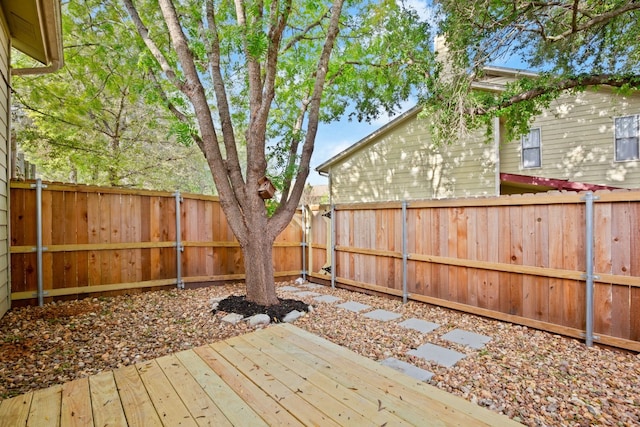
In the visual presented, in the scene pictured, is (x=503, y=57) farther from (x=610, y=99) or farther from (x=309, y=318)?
(x=309, y=318)

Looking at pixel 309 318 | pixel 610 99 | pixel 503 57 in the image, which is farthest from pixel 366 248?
pixel 610 99

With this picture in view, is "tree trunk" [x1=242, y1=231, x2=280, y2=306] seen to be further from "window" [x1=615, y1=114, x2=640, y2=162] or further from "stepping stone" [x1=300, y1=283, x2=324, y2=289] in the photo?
"window" [x1=615, y1=114, x2=640, y2=162]

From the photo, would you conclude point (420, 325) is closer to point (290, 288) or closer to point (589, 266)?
point (589, 266)

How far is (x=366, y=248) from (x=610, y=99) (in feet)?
21.6

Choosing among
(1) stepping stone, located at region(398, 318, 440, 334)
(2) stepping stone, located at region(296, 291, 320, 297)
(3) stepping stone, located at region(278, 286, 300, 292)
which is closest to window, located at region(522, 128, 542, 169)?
(1) stepping stone, located at region(398, 318, 440, 334)

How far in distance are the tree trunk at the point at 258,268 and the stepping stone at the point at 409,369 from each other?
73.2 inches

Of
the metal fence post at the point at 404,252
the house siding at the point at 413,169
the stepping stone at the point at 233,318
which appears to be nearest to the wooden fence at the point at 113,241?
the stepping stone at the point at 233,318

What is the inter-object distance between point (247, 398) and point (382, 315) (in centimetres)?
280

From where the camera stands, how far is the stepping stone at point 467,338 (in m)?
3.19

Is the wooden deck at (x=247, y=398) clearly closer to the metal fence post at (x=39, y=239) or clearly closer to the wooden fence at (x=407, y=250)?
the wooden fence at (x=407, y=250)

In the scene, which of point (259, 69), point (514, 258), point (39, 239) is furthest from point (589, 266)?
point (39, 239)

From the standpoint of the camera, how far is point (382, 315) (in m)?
4.17

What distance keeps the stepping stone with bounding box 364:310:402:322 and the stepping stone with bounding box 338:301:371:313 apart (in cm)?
23

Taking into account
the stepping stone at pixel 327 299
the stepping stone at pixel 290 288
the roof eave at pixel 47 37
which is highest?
the roof eave at pixel 47 37
